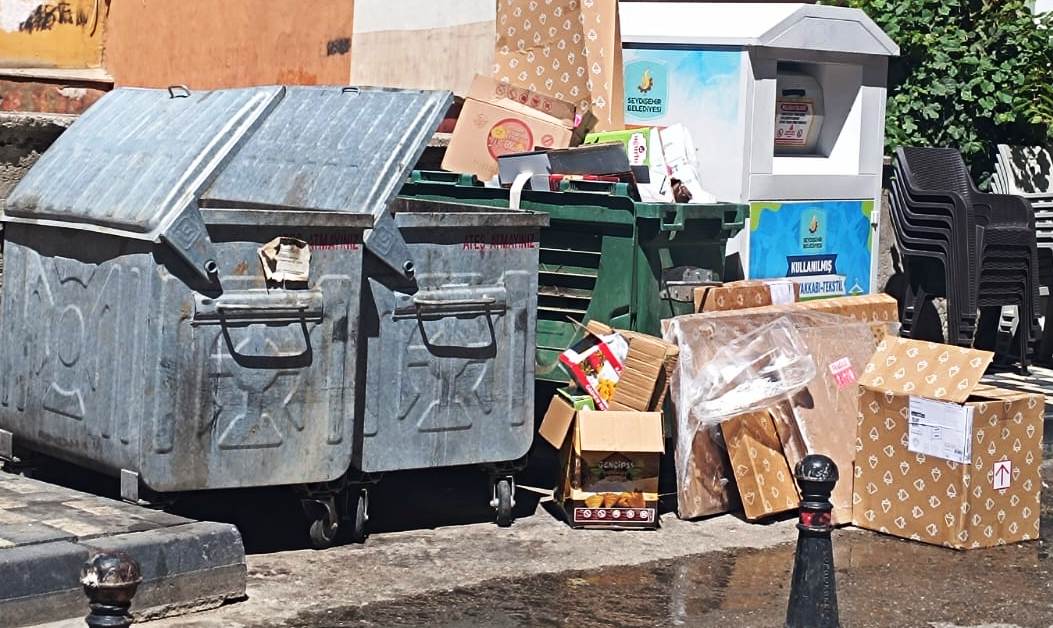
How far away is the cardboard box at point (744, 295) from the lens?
7.04 metres

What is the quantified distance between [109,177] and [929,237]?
5.08 metres

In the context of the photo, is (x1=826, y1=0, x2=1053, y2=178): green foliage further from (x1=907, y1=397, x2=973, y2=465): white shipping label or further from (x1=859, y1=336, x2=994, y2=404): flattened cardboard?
(x1=907, y1=397, x2=973, y2=465): white shipping label

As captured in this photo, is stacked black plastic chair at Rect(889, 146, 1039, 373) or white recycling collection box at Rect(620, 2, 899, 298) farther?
stacked black plastic chair at Rect(889, 146, 1039, 373)

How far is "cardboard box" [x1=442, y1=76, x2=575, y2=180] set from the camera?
7.76 m

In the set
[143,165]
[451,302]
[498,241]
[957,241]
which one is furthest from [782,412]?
[957,241]

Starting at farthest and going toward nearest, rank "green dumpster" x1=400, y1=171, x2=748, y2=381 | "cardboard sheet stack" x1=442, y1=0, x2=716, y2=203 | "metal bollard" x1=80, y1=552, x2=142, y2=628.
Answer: "cardboard sheet stack" x1=442, y1=0, x2=716, y2=203 < "green dumpster" x1=400, y1=171, x2=748, y2=381 < "metal bollard" x1=80, y1=552, x2=142, y2=628

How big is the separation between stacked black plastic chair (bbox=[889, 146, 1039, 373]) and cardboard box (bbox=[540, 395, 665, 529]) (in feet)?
10.9

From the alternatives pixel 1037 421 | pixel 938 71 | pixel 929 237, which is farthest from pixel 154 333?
pixel 938 71

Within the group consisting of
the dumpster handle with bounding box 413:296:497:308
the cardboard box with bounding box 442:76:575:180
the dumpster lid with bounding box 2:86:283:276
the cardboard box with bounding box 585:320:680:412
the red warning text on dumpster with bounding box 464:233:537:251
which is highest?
the cardboard box with bounding box 442:76:575:180

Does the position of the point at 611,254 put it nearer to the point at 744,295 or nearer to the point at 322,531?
the point at 744,295

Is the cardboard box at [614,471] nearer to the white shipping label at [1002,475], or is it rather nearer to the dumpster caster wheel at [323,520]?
the dumpster caster wheel at [323,520]

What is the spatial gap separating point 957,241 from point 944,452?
306cm

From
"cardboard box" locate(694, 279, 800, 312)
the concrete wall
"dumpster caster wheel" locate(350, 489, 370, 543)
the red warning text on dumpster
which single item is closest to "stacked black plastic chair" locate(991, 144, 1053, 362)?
"cardboard box" locate(694, 279, 800, 312)

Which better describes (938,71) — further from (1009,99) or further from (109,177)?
(109,177)
